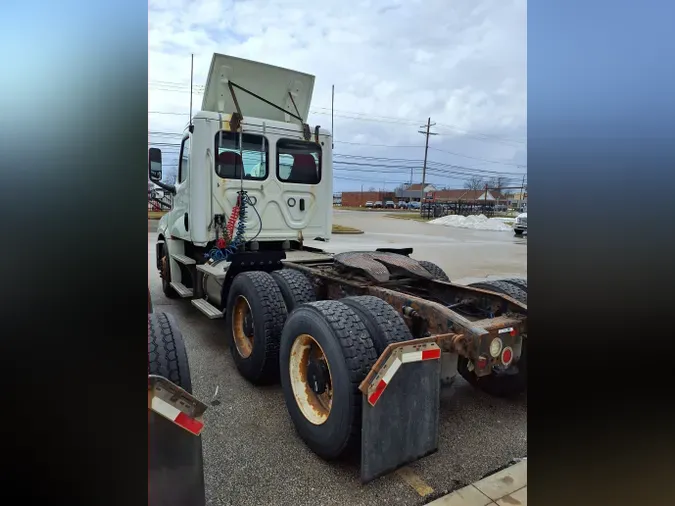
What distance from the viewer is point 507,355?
2.85 meters

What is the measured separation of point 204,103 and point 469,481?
193 inches

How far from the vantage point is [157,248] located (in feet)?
25.2

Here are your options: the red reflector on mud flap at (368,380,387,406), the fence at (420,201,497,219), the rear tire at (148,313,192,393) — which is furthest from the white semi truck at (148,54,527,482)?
the fence at (420,201,497,219)

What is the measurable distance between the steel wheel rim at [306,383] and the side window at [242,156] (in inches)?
114

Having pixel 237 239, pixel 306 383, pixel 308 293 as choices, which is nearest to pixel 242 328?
pixel 308 293

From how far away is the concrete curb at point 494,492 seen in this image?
7.89ft

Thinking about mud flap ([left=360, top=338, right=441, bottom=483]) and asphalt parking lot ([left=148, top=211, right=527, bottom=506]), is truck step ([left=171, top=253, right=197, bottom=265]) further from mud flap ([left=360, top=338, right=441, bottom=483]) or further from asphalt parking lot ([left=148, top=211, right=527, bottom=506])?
mud flap ([left=360, top=338, right=441, bottom=483])

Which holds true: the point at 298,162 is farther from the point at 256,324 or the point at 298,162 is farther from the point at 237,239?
the point at 256,324

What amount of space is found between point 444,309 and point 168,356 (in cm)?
174

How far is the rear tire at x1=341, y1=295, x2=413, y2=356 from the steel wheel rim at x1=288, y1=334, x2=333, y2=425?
1.18 feet

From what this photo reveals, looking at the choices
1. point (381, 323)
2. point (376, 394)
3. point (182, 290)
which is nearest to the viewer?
point (376, 394)
